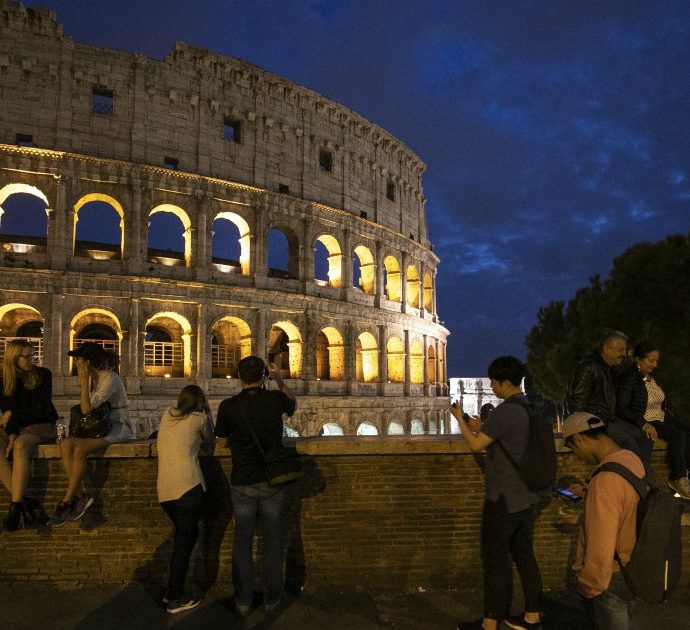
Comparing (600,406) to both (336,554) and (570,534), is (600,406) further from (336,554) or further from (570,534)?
(336,554)

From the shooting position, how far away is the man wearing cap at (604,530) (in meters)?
2.70

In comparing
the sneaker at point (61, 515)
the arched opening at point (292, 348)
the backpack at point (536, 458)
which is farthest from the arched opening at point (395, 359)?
the backpack at point (536, 458)

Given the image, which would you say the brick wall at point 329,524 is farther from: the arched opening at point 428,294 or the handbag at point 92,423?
the arched opening at point 428,294

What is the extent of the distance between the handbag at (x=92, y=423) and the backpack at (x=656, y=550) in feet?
13.4

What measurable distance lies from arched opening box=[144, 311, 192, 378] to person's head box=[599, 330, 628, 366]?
710 inches

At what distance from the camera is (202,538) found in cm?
519

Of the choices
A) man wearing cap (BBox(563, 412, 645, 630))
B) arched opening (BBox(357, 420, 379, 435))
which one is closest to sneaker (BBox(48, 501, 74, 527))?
man wearing cap (BBox(563, 412, 645, 630))

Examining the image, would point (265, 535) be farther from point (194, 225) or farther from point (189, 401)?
point (194, 225)

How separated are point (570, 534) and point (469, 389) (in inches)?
1834

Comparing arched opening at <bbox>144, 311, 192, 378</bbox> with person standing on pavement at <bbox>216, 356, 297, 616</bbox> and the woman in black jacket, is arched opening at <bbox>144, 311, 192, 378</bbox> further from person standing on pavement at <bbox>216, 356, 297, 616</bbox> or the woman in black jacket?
the woman in black jacket

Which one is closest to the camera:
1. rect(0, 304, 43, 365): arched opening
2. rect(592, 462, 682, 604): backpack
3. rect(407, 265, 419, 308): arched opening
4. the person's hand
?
rect(592, 462, 682, 604): backpack

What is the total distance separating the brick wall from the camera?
5.13 metres

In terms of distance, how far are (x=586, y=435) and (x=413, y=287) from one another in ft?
93.5

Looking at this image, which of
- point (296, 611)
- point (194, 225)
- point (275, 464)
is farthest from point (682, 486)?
point (194, 225)
